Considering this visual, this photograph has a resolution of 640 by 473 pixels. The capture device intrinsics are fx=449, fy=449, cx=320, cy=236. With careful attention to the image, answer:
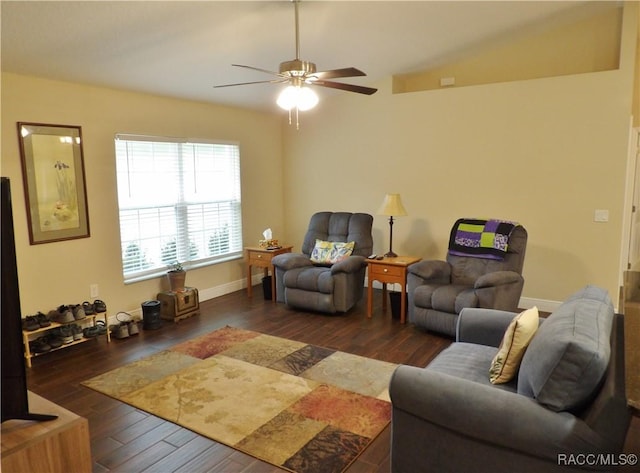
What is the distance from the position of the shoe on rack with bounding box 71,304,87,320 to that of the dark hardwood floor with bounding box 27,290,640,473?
30 centimetres

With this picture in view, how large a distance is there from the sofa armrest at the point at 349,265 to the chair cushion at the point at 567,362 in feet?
9.10

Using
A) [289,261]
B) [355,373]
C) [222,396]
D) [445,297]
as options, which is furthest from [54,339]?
[445,297]

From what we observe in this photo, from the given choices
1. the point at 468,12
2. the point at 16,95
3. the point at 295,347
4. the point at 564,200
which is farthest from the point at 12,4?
the point at 564,200

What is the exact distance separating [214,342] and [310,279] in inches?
48.4

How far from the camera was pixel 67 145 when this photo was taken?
4.05 metres

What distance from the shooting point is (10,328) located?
1.70 m

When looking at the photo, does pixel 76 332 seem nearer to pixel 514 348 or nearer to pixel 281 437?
pixel 281 437

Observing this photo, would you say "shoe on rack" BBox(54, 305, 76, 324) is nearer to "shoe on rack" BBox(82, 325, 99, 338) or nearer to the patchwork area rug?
"shoe on rack" BBox(82, 325, 99, 338)

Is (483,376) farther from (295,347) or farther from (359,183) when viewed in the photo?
(359,183)

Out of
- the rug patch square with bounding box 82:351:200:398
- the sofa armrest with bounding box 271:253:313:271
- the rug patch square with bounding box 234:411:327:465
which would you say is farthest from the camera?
the sofa armrest with bounding box 271:253:313:271

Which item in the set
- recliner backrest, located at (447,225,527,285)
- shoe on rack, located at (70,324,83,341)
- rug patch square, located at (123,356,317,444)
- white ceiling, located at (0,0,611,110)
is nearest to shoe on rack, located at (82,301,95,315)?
shoe on rack, located at (70,324,83,341)

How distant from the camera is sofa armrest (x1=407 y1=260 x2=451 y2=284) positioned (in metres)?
4.29

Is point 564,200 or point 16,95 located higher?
point 16,95

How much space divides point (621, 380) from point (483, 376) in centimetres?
75
